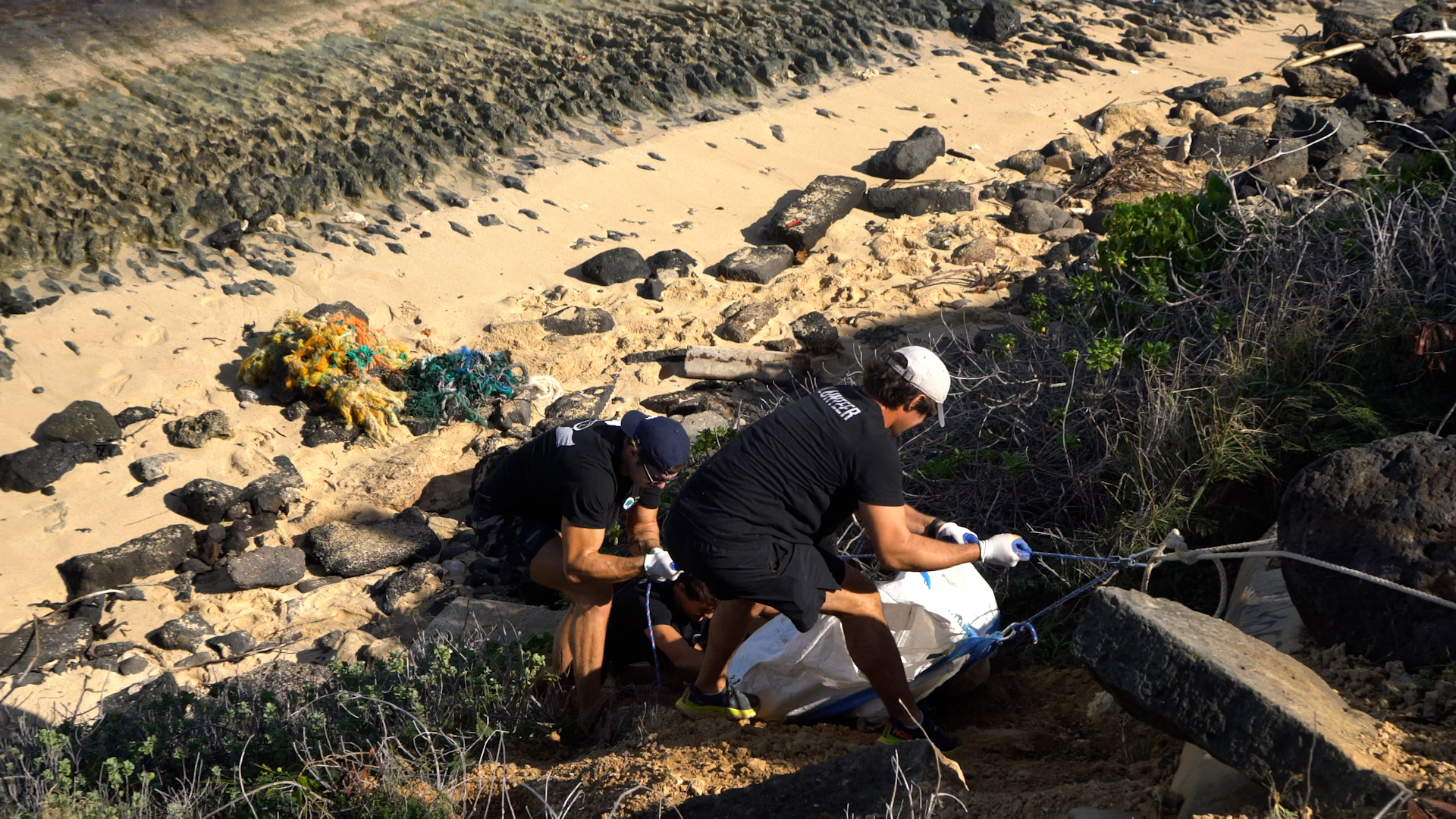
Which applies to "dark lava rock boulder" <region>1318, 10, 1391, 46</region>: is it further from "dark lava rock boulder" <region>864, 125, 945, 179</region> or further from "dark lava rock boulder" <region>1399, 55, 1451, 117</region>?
"dark lava rock boulder" <region>864, 125, 945, 179</region>

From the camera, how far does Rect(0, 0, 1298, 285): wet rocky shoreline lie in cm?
856

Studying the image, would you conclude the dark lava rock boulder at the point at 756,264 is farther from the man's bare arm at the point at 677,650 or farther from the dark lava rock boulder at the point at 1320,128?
the man's bare arm at the point at 677,650

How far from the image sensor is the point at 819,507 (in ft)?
12.3

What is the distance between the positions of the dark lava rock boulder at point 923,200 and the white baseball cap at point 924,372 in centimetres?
613

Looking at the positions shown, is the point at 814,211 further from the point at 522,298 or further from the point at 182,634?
the point at 182,634

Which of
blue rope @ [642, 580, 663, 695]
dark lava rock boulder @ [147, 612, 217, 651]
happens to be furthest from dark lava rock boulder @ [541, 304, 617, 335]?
blue rope @ [642, 580, 663, 695]

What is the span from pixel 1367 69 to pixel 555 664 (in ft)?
35.3

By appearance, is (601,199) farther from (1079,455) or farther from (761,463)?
(761,463)

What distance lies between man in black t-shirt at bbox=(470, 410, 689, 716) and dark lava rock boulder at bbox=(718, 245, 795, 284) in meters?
4.38

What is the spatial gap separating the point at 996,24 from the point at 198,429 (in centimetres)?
1000

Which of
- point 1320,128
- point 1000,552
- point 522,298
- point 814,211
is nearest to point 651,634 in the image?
point 1000,552

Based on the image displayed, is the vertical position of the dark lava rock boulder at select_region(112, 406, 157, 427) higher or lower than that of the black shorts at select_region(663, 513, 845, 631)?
lower

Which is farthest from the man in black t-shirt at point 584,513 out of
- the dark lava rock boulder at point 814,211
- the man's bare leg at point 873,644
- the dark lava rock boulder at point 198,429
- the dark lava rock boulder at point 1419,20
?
the dark lava rock boulder at point 1419,20

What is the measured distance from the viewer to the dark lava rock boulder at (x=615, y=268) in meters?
8.69
